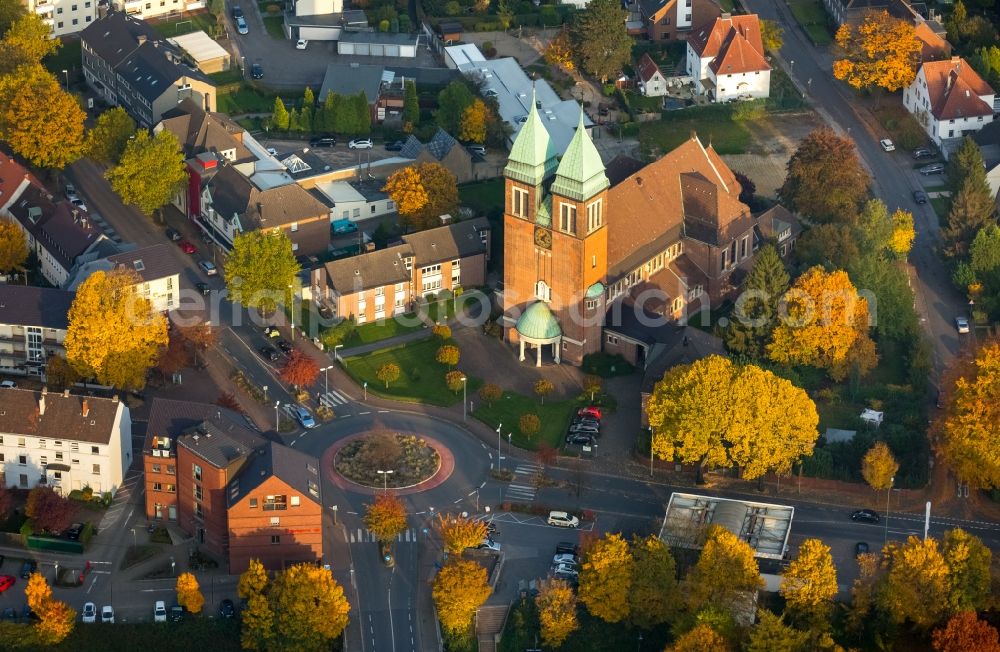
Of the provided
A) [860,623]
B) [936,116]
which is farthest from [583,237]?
[936,116]

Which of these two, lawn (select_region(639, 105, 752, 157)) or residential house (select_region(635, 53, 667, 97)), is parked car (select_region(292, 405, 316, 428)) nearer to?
lawn (select_region(639, 105, 752, 157))

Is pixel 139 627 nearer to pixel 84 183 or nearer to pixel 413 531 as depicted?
pixel 413 531

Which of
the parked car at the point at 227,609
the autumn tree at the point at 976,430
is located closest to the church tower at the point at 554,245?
the autumn tree at the point at 976,430

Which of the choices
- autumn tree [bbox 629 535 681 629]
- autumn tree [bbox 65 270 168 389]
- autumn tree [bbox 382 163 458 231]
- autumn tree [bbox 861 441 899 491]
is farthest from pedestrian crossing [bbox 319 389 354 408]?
autumn tree [bbox 861 441 899 491]

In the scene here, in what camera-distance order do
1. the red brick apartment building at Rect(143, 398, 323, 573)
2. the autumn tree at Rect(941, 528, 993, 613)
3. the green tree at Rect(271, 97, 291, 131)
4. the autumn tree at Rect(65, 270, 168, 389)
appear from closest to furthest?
the autumn tree at Rect(941, 528, 993, 613), the red brick apartment building at Rect(143, 398, 323, 573), the autumn tree at Rect(65, 270, 168, 389), the green tree at Rect(271, 97, 291, 131)

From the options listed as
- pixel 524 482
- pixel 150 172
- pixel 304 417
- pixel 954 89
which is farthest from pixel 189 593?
pixel 954 89

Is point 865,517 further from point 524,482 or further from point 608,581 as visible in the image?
point 524,482
